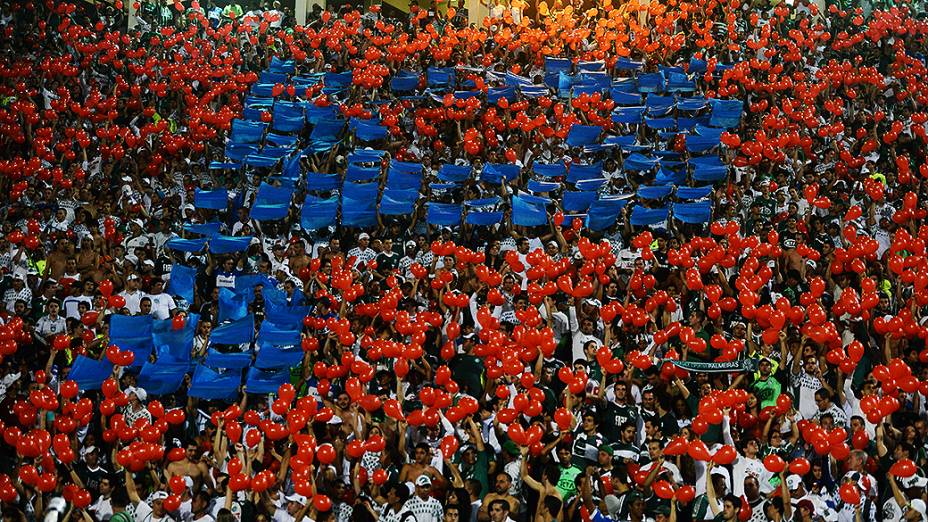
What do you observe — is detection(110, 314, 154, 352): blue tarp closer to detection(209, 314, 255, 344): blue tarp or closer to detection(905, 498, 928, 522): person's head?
detection(209, 314, 255, 344): blue tarp

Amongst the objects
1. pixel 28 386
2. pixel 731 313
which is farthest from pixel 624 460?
pixel 28 386

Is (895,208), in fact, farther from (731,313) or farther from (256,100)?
(256,100)

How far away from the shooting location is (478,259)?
11789 mm

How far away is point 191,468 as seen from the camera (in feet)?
29.3

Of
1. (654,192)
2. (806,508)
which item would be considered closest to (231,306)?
(654,192)

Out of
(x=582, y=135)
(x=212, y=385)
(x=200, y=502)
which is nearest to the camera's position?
(x=200, y=502)

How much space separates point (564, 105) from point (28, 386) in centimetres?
844

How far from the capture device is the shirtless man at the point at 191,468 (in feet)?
29.2

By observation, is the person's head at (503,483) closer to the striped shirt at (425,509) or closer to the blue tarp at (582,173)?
the striped shirt at (425,509)

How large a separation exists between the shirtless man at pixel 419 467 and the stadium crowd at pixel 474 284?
0.01 meters

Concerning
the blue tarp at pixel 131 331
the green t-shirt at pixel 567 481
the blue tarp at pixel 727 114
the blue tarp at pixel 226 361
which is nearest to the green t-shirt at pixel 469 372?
the green t-shirt at pixel 567 481

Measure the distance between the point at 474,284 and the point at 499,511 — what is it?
3908 millimetres

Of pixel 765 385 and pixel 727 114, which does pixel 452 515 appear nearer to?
pixel 765 385

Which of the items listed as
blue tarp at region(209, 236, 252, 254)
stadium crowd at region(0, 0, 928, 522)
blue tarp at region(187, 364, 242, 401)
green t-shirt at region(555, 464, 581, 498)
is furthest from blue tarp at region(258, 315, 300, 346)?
green t-shirt at region(555, 464, 581, 498)
